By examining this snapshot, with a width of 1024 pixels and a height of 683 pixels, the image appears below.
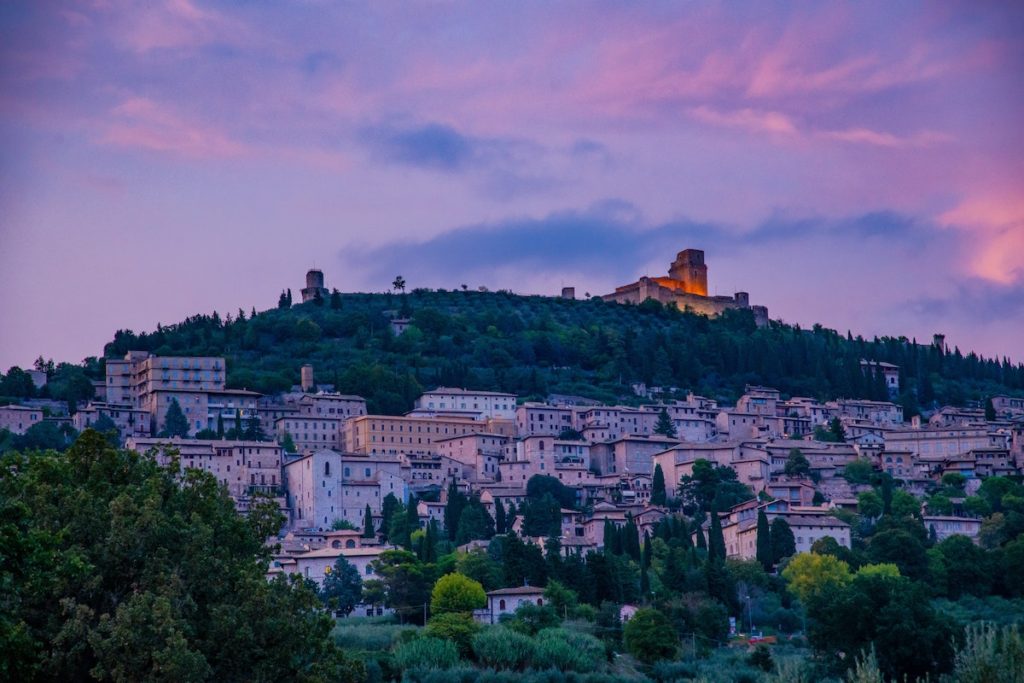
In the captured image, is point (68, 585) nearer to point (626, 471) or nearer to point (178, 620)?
point (178, 620)

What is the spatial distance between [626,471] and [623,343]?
28497 millimetres

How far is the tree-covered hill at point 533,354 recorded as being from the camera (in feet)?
344

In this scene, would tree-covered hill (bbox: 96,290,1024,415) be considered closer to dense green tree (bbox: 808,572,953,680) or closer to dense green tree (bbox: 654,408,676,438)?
dense green tree (bbox: 654,408,676,438)

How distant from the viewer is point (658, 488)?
82.2m

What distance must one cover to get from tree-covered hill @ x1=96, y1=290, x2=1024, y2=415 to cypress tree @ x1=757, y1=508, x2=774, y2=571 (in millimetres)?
33241

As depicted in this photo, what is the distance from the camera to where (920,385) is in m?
117

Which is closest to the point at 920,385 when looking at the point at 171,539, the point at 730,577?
the point at 730,577

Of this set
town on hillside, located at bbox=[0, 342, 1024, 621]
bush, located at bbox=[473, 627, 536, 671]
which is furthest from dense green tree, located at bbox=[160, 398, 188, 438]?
bush, located at bbox=[473, 627, 536, 671]

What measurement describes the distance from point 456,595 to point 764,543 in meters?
19.4

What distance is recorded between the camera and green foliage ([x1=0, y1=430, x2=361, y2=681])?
77.7 ft

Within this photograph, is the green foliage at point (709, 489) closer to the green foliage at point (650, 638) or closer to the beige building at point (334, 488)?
the beige building at point (334, 488)

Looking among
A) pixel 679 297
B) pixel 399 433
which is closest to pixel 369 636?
pixel 399 433

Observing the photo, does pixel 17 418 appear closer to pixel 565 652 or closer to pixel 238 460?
pixel 238 460

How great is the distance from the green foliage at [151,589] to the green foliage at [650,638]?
23278 mm
